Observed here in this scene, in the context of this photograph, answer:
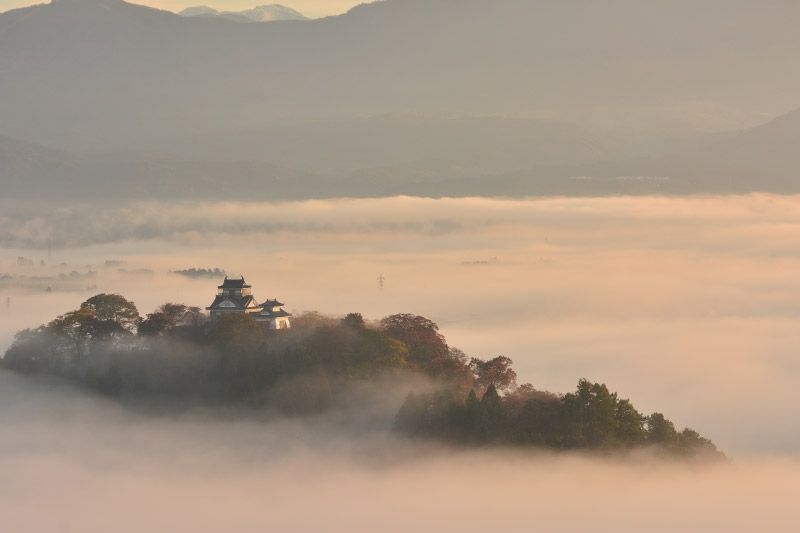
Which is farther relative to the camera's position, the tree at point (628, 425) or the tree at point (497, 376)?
the tree at point (497, 376)

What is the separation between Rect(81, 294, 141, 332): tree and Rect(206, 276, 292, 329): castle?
6.76 metres

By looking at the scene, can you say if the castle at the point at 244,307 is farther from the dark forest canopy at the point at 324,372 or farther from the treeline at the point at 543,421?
the treeline at the point at 543,421

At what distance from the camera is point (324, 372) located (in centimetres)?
10319

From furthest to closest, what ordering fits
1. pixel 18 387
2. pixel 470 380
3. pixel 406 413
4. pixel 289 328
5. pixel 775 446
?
pixel 775 446
pixel 18 387
pixel 289 328
pixel 470 380
pixel 406 413

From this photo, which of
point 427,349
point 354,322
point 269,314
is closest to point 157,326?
point 269,314

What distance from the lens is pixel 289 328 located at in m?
111

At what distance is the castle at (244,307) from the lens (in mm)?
111812

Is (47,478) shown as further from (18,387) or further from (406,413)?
(406,413)

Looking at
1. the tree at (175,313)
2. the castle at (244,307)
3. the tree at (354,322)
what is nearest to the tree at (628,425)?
the tree at (354,322)

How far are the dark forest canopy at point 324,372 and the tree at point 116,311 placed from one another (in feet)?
0.29

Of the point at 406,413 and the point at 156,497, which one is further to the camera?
the point at 156,497

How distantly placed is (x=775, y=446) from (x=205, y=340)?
280 ft

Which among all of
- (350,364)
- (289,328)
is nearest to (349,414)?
(350,364)

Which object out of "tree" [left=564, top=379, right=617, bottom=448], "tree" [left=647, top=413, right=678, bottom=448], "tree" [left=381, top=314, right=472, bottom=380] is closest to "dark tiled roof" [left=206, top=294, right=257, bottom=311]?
"tree" [left=381, top=314, right=472, bottom=380]
